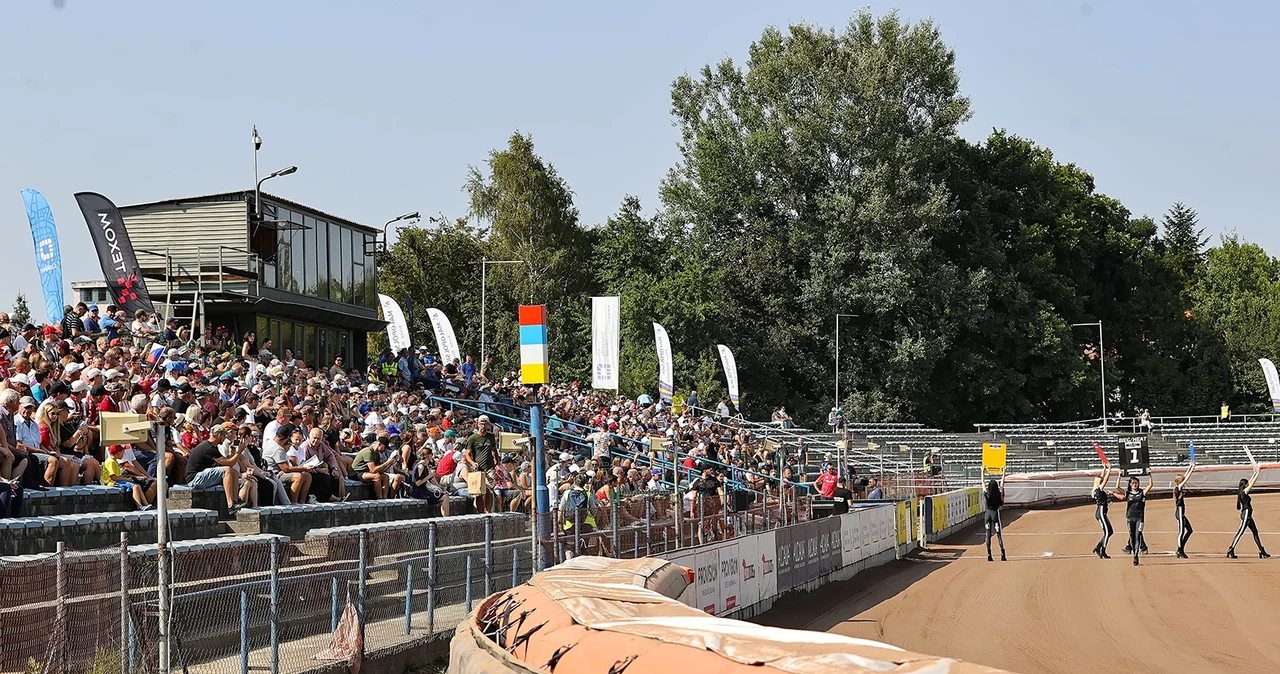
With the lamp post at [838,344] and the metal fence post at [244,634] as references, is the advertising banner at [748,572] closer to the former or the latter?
the metal fence post at [244,634]

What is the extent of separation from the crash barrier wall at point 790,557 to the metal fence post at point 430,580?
3.37m

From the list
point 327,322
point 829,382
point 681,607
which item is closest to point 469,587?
point 681,607

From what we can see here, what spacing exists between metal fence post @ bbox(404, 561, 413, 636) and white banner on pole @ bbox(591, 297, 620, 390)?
78.5 ft

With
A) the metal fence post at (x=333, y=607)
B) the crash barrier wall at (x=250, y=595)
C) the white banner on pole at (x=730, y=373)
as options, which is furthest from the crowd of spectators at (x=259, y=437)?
the white banner on pole at (x=730, y=373)

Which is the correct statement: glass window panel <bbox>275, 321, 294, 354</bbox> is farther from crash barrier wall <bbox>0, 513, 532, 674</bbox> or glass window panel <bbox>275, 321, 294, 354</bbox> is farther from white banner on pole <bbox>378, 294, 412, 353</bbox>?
crash barrier wall <bbox>0, 513, 532, 674</bbox>

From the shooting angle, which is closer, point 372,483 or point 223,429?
point 223,429

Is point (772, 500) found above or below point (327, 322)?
below

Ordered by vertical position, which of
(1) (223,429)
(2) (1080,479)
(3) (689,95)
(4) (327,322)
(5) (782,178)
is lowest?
(2) (1080,479)

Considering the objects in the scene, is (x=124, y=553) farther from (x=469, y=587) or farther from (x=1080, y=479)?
(x=1080, y=479)

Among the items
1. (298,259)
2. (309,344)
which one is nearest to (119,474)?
(298,259)

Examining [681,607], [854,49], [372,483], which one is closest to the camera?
[681,607]

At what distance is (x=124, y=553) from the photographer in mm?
9547

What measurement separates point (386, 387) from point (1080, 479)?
112 ft

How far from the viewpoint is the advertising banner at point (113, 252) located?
25781 millimetres
